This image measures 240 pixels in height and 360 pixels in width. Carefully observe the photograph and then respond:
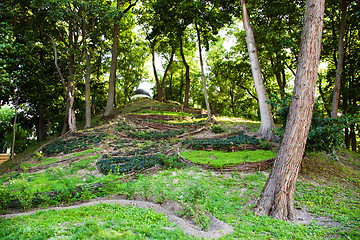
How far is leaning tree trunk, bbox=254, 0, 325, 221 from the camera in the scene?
17.2 feet

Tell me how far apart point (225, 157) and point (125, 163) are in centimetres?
418

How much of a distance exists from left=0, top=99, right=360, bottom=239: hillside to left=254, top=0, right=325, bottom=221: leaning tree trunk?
430 mm

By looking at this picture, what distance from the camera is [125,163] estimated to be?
9398 mm

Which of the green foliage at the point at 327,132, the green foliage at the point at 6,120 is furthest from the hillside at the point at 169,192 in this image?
the green foliage at the point at 6,120

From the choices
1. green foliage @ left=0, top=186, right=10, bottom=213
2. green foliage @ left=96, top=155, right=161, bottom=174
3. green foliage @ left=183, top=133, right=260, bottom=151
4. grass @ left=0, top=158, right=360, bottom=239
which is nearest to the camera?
grass @ left=0, top=158, right=360, bottom=239

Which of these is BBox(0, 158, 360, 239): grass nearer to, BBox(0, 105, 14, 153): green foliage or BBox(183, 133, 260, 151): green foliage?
BBox(183, 133, 260, 151): green foliage

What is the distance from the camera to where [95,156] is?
437 inches

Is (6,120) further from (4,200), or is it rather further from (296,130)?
(296,130)

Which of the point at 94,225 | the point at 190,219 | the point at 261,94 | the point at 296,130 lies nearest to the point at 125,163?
the point at 190,219

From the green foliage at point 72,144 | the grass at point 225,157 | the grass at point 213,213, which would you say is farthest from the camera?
the green foliage at point 72,144

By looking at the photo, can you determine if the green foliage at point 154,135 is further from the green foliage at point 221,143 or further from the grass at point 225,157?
the grass at point 225,157

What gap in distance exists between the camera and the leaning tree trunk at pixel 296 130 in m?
5.25

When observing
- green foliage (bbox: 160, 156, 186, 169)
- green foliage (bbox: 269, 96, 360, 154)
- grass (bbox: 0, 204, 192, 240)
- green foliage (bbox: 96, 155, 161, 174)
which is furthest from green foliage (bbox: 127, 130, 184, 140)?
grass (bbox: 0, 204, 192, 240)

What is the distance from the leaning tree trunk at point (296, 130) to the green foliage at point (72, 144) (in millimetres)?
10203
